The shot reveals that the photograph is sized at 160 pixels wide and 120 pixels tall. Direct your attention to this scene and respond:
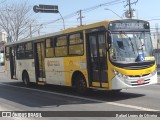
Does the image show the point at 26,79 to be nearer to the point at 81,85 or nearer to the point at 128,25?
the point at 81,85

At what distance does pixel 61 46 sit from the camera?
1681cm

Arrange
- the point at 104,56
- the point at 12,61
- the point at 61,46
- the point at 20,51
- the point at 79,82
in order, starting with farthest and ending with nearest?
the point at 12,61 < the point at 20,51 < the point at 61,46 < the point at 79,82 < the point at 104,56

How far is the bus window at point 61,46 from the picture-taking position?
1650 cm

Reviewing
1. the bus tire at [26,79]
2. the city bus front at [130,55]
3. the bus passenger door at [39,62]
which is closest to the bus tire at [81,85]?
the city bus front at [130,55]

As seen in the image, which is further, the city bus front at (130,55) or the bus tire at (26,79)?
the bus tire at (26,79)

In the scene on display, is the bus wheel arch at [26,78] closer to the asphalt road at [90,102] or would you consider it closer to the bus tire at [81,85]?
the asphalt road at [90,102]

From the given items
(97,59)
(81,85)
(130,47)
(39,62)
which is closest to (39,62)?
(39,62)

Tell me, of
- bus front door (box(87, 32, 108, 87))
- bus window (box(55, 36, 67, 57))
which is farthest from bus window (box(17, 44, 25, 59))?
bus front door (box(87, 32, 108, 87))

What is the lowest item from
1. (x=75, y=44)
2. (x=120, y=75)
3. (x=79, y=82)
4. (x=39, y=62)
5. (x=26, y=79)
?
(x=26, y=79)

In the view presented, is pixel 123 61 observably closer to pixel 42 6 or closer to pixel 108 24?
pixel 108 24

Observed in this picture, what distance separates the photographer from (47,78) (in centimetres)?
1855

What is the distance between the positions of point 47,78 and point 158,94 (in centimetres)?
615

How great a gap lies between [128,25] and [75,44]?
2562 mm

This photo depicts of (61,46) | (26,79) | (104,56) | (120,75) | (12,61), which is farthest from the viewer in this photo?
(12,61)
